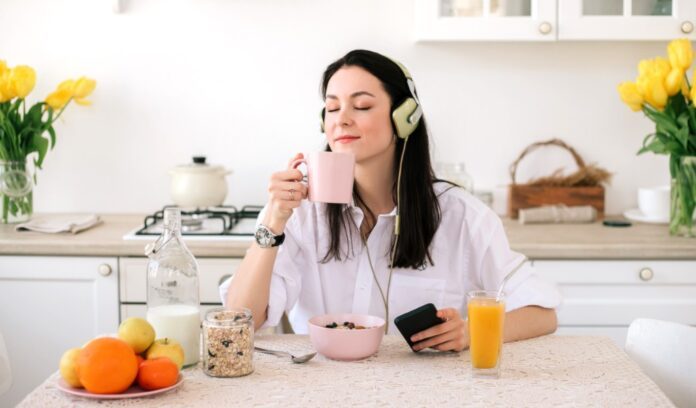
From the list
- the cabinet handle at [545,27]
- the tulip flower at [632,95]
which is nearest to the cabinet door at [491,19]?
the cabinet handle at [545,27]

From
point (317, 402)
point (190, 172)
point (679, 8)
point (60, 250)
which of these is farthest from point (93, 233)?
point (679, 8)

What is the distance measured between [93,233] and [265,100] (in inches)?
32.1

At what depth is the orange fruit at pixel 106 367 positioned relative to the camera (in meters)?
1.24

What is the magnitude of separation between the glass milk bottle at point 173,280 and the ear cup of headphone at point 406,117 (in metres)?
0.60

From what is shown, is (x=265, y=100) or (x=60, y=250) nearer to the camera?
(x=60, y=250)

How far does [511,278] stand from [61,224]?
163 cm

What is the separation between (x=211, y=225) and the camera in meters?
2.87

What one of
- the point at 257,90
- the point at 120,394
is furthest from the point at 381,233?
the point at 257,90

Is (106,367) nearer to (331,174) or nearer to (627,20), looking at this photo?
(331,174)

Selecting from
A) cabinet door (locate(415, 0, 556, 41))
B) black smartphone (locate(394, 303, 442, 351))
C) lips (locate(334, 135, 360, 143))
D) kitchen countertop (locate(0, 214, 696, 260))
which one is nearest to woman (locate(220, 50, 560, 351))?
lips (locate(334, 135, 360, 143))

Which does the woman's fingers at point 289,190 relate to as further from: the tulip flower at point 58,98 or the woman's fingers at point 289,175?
the tulip flower at point 58,98

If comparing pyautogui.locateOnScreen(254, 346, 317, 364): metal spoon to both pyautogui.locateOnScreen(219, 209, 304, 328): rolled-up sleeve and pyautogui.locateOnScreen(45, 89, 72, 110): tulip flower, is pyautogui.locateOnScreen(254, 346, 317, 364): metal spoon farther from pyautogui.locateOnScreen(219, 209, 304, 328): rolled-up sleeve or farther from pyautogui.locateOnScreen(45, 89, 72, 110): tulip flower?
pyautogui.locateOnScreen(45, 89, 72, 110): tulip flower

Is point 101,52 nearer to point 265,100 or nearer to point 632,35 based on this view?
point 265,100

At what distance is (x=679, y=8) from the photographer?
2.85 m
